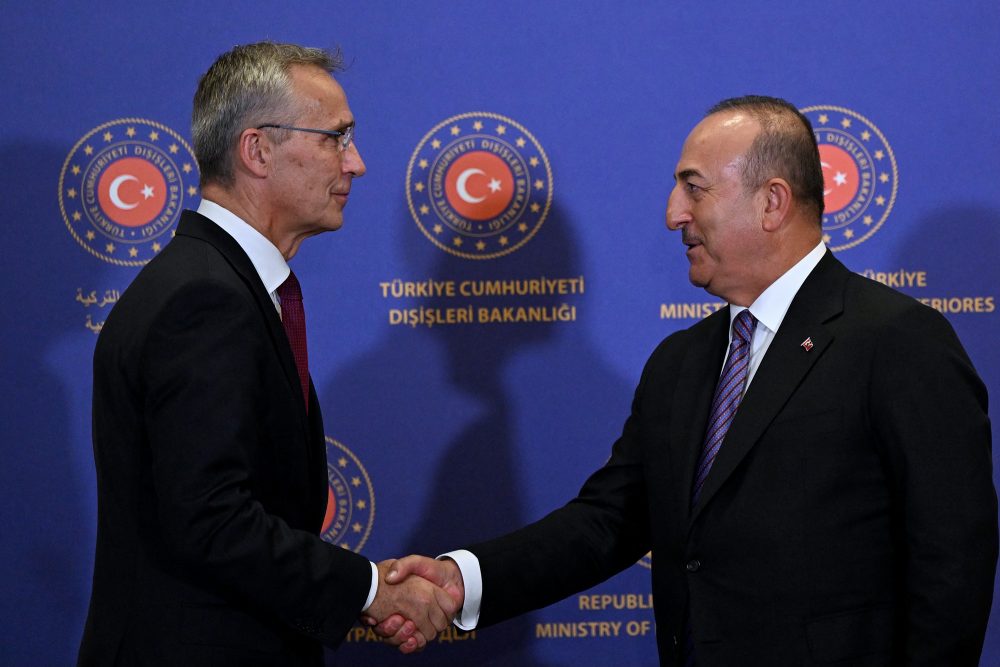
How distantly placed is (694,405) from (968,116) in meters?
1.50

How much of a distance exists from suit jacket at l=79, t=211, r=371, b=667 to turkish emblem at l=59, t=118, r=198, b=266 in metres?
1.16

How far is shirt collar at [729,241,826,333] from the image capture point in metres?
2.17

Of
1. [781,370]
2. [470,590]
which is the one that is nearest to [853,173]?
[781,370]

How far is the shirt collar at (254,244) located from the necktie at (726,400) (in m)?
0.95

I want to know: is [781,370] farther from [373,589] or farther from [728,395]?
[373,589]

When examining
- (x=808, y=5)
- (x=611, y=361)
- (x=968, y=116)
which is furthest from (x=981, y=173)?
(x=611, y=361)

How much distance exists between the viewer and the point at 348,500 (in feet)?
10.1

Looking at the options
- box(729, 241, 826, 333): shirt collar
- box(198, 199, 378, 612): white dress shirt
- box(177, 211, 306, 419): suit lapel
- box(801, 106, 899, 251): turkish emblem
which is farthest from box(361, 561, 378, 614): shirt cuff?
box(801, 106, 899, 251): turkish emblem

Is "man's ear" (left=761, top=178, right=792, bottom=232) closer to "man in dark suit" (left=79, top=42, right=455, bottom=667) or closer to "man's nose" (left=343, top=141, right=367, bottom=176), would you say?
"man's nose" (left=343, top=141, right=367, bottom=176)

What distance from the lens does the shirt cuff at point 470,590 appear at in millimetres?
2484

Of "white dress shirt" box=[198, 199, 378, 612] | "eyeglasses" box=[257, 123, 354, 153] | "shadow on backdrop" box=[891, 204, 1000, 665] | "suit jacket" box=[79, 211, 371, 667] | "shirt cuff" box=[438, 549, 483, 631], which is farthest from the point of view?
"shadow on backdrop" box=[891, 204, 1000, 665]

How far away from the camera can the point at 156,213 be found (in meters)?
3.08

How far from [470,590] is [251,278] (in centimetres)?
98

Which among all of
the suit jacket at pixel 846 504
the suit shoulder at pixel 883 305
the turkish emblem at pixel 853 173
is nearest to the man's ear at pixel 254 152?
the suit jacket at pixel 846 504
